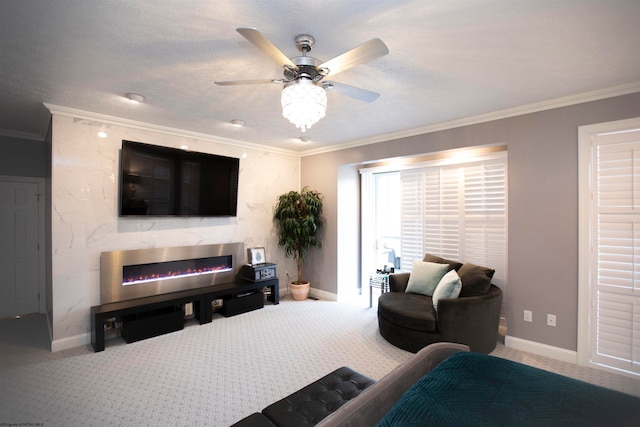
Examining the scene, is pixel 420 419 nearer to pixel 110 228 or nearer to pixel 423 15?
pixel 423 15

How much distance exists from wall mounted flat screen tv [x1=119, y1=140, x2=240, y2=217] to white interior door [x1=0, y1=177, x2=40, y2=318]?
6.51 ft

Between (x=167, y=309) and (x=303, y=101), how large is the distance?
339 cm

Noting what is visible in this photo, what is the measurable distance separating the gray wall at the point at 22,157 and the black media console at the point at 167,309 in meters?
2.52

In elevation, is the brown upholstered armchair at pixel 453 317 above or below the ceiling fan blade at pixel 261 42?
below

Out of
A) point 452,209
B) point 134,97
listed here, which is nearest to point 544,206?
point 452,209

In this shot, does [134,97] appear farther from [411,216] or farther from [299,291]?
[411,216]

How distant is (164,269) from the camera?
13.4ft

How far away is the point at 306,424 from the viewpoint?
151cm

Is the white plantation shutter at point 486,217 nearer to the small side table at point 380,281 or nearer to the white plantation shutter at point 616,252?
the white plantation shutter at point 616,252

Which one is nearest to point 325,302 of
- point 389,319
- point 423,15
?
point 389,319

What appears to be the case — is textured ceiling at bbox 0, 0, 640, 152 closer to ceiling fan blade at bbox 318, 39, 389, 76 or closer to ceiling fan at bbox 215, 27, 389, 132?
ceiling fan at bbox 215, 27, 389, 132

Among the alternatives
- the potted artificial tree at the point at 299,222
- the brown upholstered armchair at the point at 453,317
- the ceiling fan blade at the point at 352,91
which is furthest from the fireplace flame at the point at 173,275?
the ceiling fan blade at the point at 352,91

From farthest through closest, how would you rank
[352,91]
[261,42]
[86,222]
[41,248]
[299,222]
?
[299,222] < [41,248] < [86,222] < [352,91] < [261,42]

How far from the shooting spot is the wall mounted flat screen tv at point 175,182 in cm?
368
